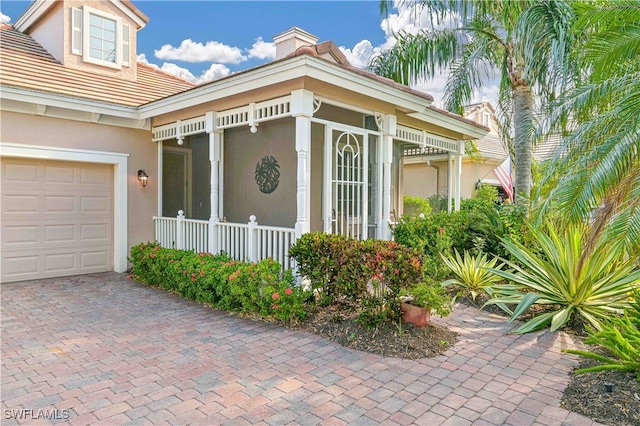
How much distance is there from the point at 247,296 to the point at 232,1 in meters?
9.19

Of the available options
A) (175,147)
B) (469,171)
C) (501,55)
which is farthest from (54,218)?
(469,171)

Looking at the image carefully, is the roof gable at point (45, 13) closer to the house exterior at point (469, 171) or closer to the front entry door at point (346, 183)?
the front entry door at point (346, 183)

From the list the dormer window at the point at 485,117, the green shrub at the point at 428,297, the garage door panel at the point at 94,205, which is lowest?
the green shrub at the point at 428,297

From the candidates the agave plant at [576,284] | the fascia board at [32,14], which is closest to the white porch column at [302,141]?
the agave plant at [576,284]

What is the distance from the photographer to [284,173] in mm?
8133

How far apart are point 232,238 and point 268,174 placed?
5.56 ft

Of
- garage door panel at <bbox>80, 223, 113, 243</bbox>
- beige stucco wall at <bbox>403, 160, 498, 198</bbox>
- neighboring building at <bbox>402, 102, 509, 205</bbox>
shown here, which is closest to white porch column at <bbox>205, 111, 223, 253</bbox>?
garage door panel at <bbox>80, 223, 113, 243</bbox>

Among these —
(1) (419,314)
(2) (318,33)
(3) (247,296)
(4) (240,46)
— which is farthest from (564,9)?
(4) (240,46)

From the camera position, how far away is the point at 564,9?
7254 mm

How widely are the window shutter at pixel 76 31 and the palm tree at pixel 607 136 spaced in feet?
33.4

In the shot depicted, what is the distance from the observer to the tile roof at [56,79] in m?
7.80

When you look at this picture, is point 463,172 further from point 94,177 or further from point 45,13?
point 45,13

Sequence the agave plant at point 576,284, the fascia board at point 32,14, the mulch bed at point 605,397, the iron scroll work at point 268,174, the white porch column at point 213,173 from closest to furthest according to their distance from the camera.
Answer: the mulch bed at point 605,397, the agave plant at point 576,284, the white porch column at point 213,173, the iron scroll work at point 268,174, the fascia board at point 32,14

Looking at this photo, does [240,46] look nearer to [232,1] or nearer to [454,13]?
[232,1]
